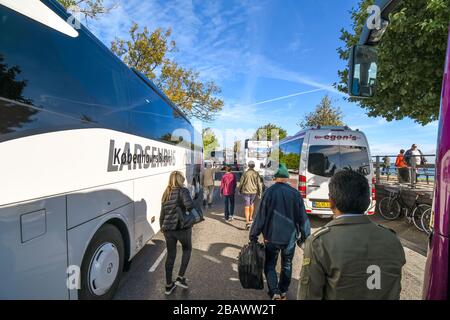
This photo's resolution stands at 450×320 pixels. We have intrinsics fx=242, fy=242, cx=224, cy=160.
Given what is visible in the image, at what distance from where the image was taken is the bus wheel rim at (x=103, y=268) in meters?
2.81

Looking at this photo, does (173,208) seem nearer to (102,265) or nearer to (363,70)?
(102,265)

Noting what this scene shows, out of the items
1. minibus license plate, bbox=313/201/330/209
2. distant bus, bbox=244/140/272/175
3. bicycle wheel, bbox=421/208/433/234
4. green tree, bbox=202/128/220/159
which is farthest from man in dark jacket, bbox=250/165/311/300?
green tree, bbox=202/128/220/159

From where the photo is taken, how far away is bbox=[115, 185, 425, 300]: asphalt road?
343 centimetres

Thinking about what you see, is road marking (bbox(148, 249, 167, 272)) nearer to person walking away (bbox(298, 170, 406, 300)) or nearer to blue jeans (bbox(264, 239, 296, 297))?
blue jeans (bbox(264, 239, 296, 297))

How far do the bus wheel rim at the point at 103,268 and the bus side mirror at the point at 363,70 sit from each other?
3.55m

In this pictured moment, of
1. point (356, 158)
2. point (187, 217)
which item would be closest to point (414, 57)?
point (356, 158)

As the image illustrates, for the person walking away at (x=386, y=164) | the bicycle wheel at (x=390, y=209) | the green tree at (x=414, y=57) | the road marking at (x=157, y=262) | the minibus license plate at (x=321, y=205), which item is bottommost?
the road marking at (x=157, y=262)

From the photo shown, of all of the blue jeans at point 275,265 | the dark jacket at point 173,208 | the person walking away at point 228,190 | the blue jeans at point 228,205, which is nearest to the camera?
the blue jeans at point 275,265

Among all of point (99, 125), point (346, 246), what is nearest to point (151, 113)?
point (99, 125)

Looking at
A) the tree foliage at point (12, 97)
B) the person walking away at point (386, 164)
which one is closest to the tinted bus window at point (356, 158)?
the person walking away at point (386, 164)

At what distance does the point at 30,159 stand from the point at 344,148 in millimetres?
7111

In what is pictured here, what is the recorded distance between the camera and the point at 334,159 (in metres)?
6.93

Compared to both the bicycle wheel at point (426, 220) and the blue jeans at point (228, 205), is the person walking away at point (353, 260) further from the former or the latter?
the bicycle wheel at point (426, 220)

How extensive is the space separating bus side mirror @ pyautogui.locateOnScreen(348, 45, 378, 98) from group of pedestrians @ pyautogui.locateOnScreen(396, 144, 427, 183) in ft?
24.1
